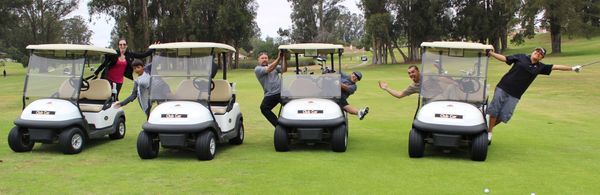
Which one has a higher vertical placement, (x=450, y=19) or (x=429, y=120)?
(x=450, y=19)

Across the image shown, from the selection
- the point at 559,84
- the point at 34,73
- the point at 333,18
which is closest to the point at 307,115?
the point at 34,73

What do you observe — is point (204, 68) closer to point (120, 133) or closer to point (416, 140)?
point (120, 133)

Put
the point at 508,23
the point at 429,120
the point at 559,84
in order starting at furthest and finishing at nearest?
the point at 508,23, the point at 559,84, the point at 429,120

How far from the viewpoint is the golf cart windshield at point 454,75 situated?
8.21 m

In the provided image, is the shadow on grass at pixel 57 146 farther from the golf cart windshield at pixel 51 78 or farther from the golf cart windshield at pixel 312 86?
the golf cart windshield at pixel 312 86

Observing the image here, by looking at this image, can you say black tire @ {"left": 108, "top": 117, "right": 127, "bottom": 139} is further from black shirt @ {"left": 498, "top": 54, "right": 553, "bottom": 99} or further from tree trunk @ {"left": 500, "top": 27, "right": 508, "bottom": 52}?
tree trunk @ {"left": 500, "top": 27, "right": 508, "bottom": 52}

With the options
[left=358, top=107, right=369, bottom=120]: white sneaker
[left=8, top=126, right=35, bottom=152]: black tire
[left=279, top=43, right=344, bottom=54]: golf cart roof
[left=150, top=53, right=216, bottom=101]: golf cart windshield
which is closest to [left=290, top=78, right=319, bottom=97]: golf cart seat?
[left=279, top=43, right=344, bottom=54]: golf cart roof

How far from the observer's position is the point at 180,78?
848 cm

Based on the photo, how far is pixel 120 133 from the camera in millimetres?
10008

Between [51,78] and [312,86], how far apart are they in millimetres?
4196

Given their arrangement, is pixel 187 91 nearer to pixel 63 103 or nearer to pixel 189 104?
pixel 189 104

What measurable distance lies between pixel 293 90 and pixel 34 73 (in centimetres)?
416

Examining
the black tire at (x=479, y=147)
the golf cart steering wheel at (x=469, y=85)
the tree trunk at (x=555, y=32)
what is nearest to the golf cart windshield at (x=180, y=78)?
the golf cart steering wheel at (x=469, y=85)

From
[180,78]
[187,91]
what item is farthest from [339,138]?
[180,78]
